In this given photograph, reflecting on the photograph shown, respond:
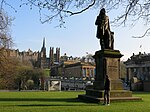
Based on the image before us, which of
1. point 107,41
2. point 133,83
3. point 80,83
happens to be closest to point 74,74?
point 80,83

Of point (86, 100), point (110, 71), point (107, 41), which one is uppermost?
point (107, 41)

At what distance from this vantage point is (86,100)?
798 inches

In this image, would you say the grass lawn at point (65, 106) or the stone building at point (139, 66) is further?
the stone building at point (139, 66)

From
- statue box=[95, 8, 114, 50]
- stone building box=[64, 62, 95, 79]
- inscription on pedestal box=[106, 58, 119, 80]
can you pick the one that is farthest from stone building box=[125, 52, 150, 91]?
inscription on pedestal box=[106, 58, 119, 80]

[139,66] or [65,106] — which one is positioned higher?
[139,66]

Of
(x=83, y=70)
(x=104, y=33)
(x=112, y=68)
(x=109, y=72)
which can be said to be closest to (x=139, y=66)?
(x=83, y=70)

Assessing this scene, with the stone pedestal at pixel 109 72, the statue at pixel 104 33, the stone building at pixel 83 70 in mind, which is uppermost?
the stone building at pixel 83 70

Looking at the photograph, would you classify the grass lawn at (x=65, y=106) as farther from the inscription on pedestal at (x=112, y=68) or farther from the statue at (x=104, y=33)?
the statue at (x=104, y=33)

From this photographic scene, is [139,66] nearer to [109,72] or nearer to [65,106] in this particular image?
[109,72]

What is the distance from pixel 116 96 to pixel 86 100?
2.16 meters

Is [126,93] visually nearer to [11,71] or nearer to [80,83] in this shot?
[11,71]

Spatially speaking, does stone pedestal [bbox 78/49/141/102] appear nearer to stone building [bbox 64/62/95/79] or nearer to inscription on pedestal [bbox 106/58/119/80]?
inscription on pedestal [bbox 106/58/119/80]

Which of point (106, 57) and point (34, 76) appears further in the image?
point (34, 76)

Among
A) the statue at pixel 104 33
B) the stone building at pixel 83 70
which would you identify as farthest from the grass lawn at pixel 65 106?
the stone building at pixel 83 70
